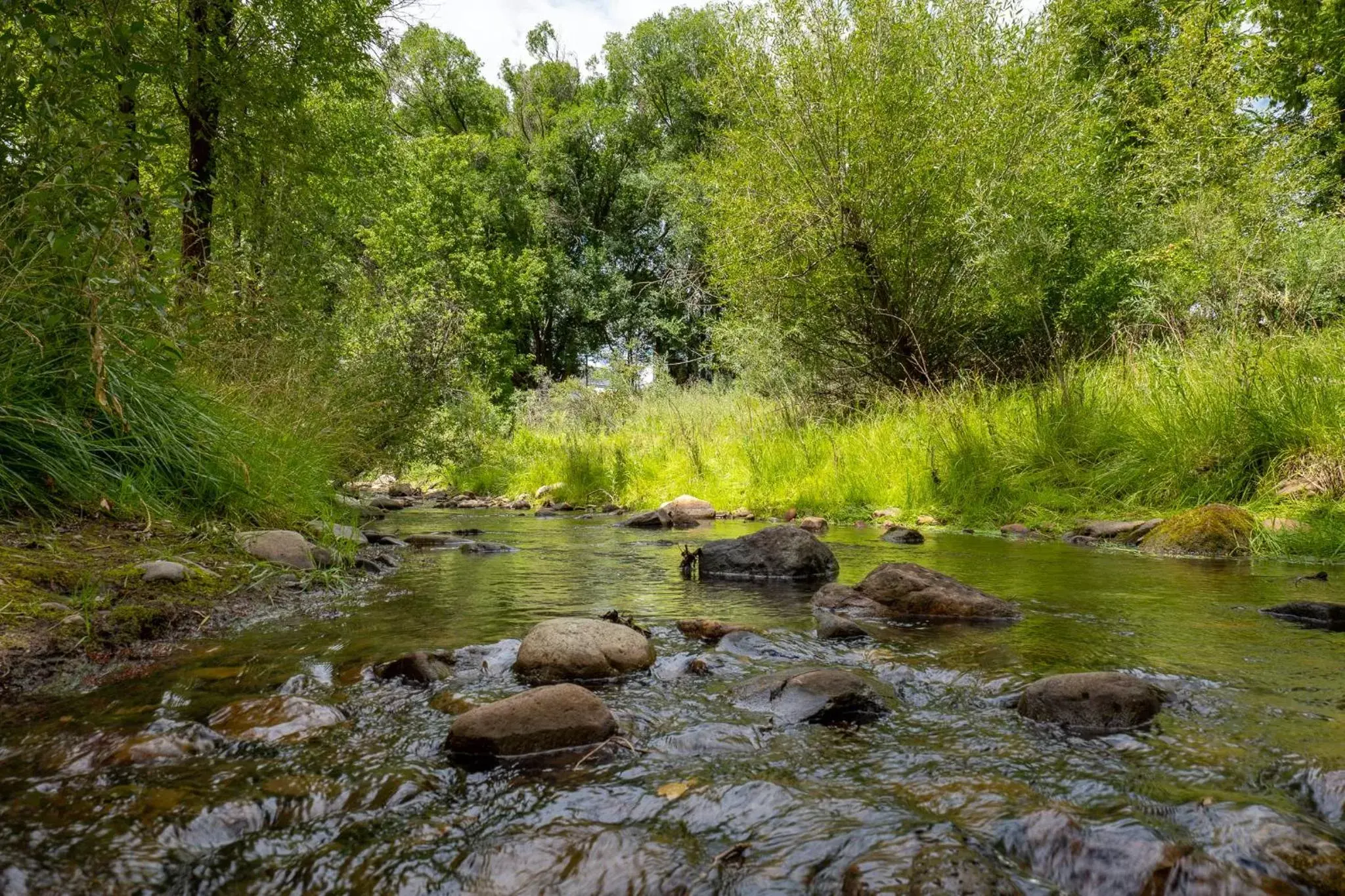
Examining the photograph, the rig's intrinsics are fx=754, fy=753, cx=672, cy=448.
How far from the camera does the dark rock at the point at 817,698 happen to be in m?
2.40

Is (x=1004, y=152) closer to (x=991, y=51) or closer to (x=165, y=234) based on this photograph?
(x=991, y=51)

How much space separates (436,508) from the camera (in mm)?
14188

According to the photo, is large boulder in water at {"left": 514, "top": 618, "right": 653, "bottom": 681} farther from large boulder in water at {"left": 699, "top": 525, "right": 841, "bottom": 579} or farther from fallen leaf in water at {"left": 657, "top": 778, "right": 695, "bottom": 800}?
large boulder in water at {"left": 699, "top": 525, "right": 841, "bottom": 579}

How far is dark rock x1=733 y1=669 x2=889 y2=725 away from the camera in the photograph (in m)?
2.40

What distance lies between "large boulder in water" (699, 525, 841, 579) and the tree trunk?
6.78 meters

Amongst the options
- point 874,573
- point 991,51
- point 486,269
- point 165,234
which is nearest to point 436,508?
point 165,234

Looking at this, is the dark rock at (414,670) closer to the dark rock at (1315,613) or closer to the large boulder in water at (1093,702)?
the large boulder in water at (1093,702)

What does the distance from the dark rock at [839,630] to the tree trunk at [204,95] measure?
8049mm

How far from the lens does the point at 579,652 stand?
9.55 feet

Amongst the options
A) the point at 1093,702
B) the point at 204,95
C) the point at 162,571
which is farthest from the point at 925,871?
the point at 204,95

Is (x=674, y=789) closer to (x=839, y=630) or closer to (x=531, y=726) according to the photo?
(x=531, y=726)

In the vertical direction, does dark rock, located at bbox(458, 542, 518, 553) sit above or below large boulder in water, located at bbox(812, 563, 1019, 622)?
below

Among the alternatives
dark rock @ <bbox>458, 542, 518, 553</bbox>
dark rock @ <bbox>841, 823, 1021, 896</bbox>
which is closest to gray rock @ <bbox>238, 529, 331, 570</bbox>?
dark rock @ <bbox>458, 542, 518, 553</bbox>

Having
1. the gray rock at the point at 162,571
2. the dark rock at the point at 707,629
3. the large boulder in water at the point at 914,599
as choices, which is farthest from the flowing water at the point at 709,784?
the gray rock at the point at 162,571
